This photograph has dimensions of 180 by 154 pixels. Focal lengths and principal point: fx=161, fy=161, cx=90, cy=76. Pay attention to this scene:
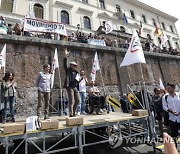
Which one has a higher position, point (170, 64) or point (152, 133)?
point (170, 64)

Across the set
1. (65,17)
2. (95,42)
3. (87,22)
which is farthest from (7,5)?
(95,42)

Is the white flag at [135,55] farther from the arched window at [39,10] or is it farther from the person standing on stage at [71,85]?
the arched window at [39,10]

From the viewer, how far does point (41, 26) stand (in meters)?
9.60

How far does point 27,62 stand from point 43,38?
2.18 meters

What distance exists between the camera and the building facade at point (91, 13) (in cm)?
1975

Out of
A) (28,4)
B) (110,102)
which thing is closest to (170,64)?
(110,102)

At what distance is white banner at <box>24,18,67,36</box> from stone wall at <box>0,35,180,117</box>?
1.39 meters

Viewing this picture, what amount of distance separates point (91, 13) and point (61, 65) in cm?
1703

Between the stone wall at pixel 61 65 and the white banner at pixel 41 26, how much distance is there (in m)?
1.39

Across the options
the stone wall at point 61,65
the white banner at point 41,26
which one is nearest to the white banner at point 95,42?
the stone wall at point 61,65

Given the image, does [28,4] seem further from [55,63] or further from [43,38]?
[55,63]

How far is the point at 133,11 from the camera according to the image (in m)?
31.9

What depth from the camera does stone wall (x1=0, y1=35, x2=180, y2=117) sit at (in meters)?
9.77

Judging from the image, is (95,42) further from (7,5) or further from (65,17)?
(7,5)
